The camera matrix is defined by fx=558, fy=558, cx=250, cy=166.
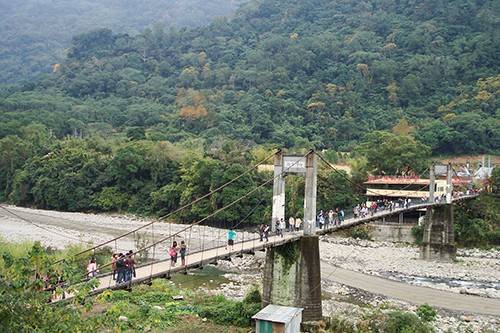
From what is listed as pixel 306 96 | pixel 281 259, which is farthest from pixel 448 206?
pixel 306 96

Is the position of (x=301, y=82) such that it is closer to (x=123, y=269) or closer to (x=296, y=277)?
(x=296, y=277)

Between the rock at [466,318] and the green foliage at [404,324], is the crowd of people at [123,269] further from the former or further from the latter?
the rock at [466,318]

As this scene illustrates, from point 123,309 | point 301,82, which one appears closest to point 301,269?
point 123,309

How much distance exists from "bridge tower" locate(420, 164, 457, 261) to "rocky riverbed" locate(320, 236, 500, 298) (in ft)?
2.13

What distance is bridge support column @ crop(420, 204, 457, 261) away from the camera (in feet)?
94.2

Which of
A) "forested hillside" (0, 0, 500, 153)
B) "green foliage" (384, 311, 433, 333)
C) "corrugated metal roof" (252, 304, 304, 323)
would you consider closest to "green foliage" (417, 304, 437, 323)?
"green foliage" (384, 311, 433, 333)

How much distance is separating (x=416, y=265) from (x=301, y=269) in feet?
48.2

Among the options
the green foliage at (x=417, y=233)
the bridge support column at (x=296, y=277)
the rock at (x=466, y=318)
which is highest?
the green foliage at (x=417, y=233)

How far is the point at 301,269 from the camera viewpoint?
1442cm

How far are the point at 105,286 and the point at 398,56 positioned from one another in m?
76.7

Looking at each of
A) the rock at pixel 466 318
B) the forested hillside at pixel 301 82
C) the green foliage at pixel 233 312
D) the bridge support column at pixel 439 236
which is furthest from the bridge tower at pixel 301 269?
the forested hillside at pixel 301 82

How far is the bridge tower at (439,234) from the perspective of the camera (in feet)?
94.2

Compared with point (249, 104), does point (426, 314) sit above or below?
below

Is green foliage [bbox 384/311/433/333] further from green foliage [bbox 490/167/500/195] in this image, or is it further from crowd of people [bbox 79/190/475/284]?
green foliage [bbox 490/167/500/195]
